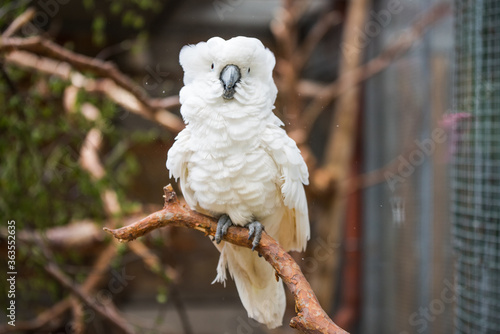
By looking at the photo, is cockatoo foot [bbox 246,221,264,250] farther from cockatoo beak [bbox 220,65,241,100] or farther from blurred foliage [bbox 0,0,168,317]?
blurred foliage [bbox 0,0,168,317]

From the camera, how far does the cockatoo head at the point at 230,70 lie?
66cm

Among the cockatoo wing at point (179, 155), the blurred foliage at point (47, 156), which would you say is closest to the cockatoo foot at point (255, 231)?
the cockatoo wing at point (179, 155)

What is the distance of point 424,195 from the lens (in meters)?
1.95

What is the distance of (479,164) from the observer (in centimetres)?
138

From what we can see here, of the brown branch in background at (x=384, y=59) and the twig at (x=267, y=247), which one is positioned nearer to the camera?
the twig at (x=267, y=247)

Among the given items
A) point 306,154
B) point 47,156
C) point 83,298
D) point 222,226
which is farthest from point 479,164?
point 47,156

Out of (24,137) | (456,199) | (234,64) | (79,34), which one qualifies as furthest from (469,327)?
(79,34)

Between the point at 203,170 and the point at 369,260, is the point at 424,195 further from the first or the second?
the point at 203,170

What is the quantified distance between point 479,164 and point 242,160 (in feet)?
3.15

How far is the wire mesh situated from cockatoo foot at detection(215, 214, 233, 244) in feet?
2.79

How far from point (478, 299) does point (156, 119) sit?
111cm

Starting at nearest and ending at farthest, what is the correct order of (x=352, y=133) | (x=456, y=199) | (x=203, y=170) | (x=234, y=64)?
(x=234, y=64)
(x=203, y=170)
(x=456, y=199)
(x=352, y=133)
